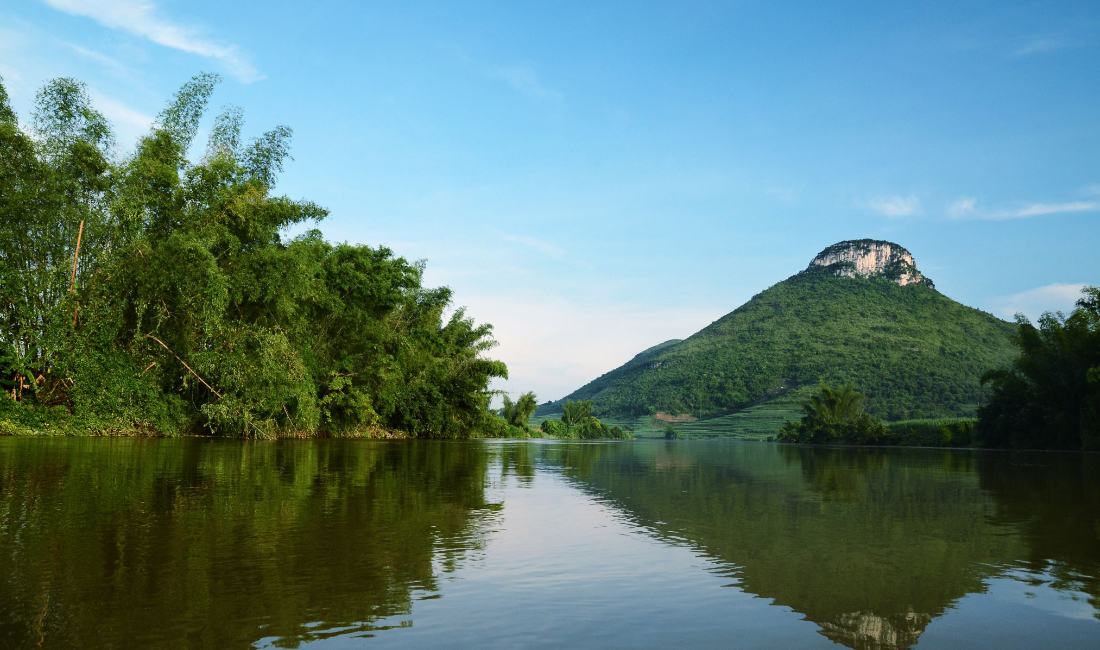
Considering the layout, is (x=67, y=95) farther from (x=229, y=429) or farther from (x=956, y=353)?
(x=956, y=353)

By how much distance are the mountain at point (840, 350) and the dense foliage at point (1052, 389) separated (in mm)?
43660

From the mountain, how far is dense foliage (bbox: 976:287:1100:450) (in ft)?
143

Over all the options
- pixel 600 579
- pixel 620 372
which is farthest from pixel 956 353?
pixel 600 579

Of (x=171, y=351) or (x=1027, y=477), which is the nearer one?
(x=1027, y=477)

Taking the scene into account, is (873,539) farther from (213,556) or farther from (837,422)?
(837,422)

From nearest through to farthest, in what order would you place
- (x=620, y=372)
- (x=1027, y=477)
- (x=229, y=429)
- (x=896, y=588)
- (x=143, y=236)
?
(x=896, y=588) → (x=1027, y=477) → (x=143, y=236) → (x=229, y=429) → (x=620, y=372)

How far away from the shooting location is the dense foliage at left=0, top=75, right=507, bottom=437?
21156 mm

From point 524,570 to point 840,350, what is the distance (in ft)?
363

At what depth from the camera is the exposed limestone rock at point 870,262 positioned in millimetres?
146125

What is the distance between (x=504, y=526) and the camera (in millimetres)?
6004

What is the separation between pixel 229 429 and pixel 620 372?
13104 centimetres

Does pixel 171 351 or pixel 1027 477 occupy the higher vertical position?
pixel 171 351

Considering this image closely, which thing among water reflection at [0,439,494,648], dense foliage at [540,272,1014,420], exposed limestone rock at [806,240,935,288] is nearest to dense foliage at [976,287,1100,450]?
water reflection at [0,439,494,648]

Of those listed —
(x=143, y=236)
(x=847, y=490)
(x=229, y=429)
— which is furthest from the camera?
(x=229, y=429)
